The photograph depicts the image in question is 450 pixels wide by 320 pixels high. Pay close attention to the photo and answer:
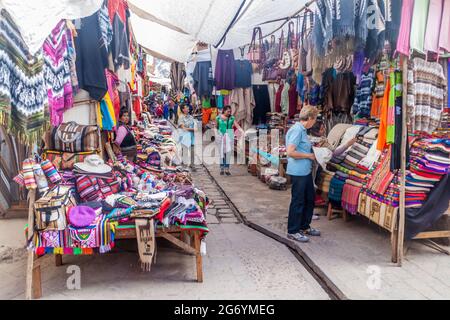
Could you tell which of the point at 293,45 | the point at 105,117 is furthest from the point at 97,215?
the point at 293,45

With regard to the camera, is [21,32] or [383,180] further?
[383,180]

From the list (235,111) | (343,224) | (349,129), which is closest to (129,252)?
(343,224)

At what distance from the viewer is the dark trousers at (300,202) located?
434 centimetres

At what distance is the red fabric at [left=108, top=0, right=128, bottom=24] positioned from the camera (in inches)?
178

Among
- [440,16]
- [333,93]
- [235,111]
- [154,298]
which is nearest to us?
[154,298]

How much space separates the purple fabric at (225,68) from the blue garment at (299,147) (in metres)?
4.57

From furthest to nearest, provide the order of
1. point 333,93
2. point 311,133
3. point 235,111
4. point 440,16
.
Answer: point 235,111, point 311,133, point 333,93, point 440,16

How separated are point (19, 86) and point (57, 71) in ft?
2.41

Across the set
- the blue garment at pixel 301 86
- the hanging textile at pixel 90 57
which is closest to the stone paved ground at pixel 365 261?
the blue garment at pixel 301 86

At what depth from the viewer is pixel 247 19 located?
568 cm

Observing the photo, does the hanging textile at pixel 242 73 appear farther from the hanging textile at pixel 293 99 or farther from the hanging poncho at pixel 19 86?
the hanging poncho at pixel 19 86

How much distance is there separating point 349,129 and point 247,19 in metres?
2.09

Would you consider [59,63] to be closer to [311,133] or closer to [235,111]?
[311,133]

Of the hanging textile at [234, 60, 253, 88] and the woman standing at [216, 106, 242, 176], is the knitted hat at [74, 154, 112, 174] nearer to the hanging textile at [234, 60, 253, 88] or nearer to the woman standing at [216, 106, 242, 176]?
the woman standing at [216, 106, 242, 176]
